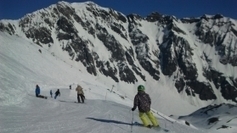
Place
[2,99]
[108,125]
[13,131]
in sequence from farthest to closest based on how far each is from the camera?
[2,99]
[108,125]
[13,131]

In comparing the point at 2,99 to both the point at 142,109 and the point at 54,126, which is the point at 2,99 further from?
the point at 142,109

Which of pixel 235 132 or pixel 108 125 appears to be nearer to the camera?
pixel 108 125

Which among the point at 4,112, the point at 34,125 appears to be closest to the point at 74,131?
the point at 34,125

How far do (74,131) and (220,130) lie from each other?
91949 mm

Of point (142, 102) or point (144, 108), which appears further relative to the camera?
point (142, 102)

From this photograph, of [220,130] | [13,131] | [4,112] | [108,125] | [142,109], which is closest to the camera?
[13,131]

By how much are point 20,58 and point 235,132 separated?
222ft

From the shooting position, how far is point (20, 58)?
62500 millimetres

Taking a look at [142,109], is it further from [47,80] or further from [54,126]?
[47,80]

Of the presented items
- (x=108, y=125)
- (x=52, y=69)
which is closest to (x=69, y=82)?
(x=52, y=69)

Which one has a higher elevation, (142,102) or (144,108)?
(142,102)

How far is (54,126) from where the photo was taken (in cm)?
1575

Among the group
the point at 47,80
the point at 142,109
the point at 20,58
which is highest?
the point at 20,58

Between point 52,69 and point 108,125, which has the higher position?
point 52,69
